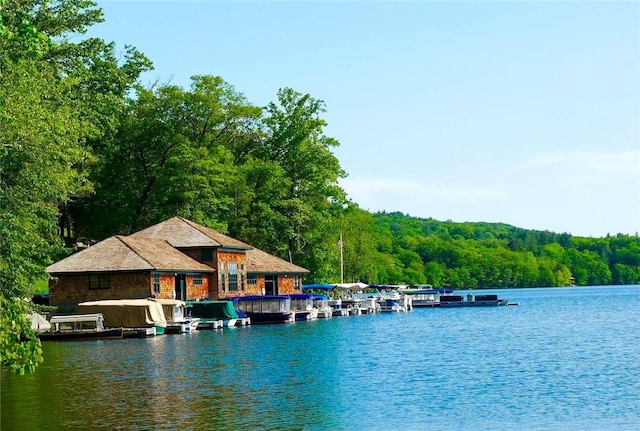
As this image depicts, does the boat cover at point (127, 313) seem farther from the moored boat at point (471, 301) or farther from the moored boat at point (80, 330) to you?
the moored boat at point (471, 301)

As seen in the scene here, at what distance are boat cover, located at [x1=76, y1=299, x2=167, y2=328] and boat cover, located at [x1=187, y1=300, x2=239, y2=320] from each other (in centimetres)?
834

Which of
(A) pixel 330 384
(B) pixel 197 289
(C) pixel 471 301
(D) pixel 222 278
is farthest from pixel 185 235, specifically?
(C) pixel 471 301

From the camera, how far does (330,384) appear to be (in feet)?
111

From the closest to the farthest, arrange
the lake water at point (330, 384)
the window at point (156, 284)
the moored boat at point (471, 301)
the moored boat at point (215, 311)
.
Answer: the lake water at point (330, 384), the window at point (156, 284), the moored boat at point (215, 311), the moored boat at point (471, 301)

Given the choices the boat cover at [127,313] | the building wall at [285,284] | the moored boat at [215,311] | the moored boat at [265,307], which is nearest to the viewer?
the boat cover at [127,313]

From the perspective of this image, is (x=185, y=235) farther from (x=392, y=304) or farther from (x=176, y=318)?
(x=392, y=304)

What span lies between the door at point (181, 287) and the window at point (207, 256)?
374 centimetres

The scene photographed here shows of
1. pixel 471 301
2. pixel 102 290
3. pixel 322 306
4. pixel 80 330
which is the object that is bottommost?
pixel 80 330

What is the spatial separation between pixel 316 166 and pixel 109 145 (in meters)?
21.4

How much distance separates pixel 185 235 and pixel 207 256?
95.8 inches

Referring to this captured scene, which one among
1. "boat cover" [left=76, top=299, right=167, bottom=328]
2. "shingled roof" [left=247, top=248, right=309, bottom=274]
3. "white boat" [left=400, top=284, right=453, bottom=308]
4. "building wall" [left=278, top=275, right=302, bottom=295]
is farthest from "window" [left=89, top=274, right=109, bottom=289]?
"white boat" [left=400, top=284, right=453, bottom=308]

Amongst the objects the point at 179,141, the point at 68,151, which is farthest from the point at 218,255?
the point at 68,151

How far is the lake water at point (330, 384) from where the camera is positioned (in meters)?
25.9

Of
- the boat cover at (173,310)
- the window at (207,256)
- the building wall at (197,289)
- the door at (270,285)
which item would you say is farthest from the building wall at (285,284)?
the boat cover at (173,310)
